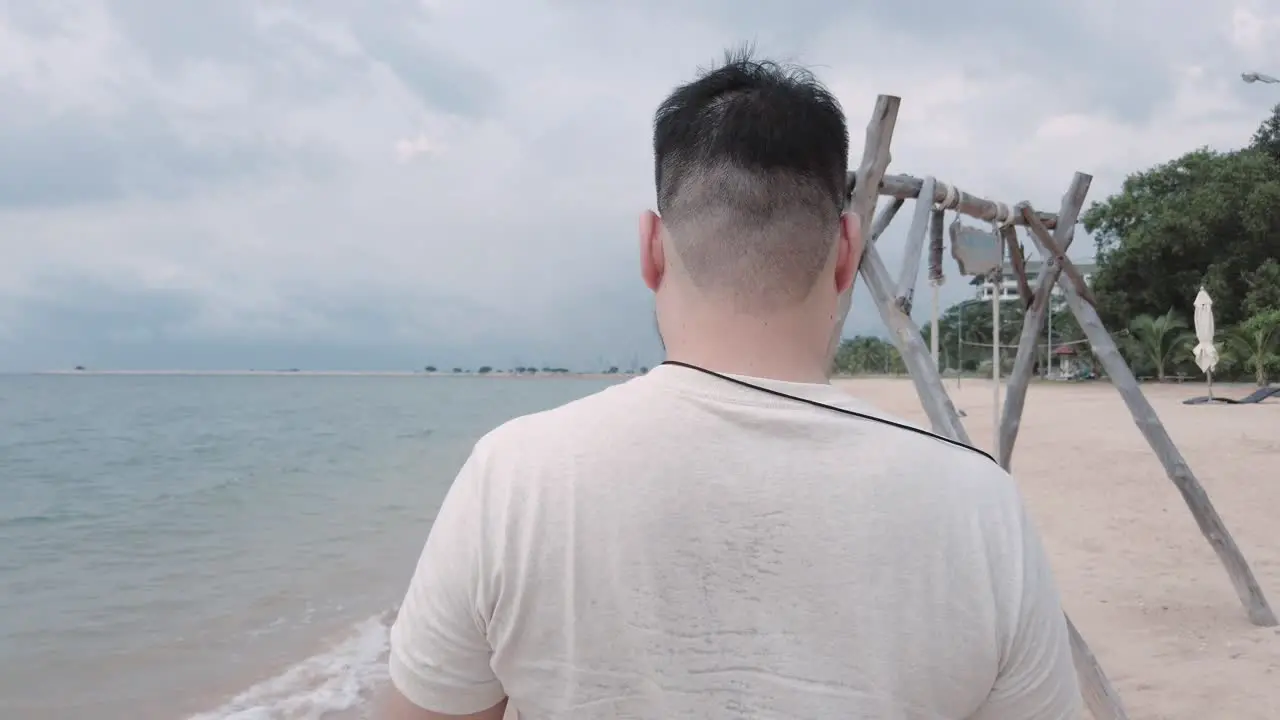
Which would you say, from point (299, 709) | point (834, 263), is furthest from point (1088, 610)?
point (834, 263)

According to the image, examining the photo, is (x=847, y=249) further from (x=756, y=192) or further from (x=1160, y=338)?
(x=1160, y=338)

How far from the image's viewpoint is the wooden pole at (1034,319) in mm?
5004

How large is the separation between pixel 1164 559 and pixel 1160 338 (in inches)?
1121

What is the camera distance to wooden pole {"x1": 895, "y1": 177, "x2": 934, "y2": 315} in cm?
392

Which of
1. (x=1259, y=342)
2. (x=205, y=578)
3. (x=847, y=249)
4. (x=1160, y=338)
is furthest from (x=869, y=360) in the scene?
(x=847, y=249)

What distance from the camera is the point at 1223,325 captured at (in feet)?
98.0

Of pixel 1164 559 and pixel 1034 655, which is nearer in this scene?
pixel 1034 655

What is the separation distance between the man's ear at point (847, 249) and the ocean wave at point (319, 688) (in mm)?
4955

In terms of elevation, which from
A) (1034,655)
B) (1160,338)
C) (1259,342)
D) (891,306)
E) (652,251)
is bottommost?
(1034,655)

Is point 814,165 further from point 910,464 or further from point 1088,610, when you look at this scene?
point 1088,610

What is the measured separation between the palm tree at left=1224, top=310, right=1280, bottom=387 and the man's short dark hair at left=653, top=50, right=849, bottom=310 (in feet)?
94.6

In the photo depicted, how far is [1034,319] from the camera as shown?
5125 mm

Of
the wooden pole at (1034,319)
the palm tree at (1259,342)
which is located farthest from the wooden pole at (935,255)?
the palm tree at (1259,342)

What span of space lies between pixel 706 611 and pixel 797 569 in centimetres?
9
